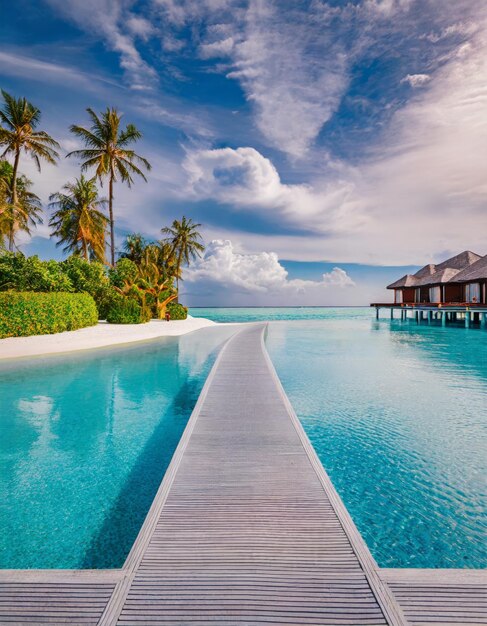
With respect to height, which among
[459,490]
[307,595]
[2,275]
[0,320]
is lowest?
[459,490]

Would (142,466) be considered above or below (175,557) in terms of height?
below

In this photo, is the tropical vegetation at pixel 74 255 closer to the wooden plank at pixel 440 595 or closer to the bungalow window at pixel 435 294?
the wooden plank at pixel 440 595

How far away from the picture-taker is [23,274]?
17.7 meters

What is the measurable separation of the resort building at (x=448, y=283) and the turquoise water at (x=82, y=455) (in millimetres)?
31440

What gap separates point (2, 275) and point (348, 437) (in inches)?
750

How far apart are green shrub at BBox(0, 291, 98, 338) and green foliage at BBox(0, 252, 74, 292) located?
1921mm

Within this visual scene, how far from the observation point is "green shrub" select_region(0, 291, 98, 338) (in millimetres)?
14328

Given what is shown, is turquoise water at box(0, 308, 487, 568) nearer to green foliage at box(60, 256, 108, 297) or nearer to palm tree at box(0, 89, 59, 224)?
green foliage at box(60, 256, 108, 297)

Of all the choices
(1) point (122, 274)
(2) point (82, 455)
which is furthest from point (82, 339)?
(2) point (82, 455)

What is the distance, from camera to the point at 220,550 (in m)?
2.64

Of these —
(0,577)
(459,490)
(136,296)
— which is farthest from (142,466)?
(136,296)

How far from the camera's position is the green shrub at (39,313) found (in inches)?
564

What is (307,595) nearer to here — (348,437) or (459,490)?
(459,490)

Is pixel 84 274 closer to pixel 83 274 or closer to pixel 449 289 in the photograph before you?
pixel 83 274
